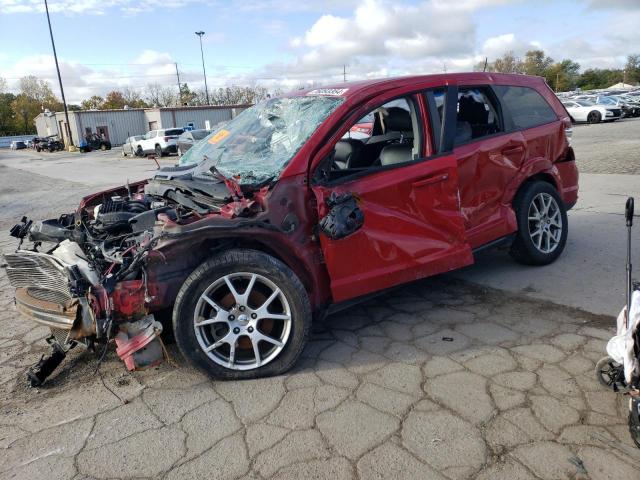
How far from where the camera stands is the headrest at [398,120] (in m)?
4.21

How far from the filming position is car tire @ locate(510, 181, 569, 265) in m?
4.62

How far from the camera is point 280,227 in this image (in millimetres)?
3211

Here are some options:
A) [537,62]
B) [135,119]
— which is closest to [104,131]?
[135,119]

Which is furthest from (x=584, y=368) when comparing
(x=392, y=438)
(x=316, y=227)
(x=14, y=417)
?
(x=14, y=417)

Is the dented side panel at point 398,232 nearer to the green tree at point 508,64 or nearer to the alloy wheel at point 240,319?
the alloy wheel at point 240,319

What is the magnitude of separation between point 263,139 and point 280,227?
975 mm

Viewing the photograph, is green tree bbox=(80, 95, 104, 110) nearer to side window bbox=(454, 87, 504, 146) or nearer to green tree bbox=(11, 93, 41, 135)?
green tree bbox=(11, 93, 41, 135)

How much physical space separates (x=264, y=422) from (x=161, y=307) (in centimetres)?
96

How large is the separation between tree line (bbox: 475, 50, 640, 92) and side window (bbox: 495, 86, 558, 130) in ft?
297

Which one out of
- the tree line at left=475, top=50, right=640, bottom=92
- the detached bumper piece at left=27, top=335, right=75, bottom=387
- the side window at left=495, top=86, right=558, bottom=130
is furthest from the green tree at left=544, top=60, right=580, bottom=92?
the detached bumper piece at left=27, top=335, right=75, bottom=387

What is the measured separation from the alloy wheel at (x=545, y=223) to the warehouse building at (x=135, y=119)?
4542 cm

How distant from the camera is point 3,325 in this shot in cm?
441

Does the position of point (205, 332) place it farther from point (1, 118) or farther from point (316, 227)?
point (1, 118)

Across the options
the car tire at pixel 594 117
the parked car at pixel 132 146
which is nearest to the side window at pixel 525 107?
the car tire at pixel 594 117
